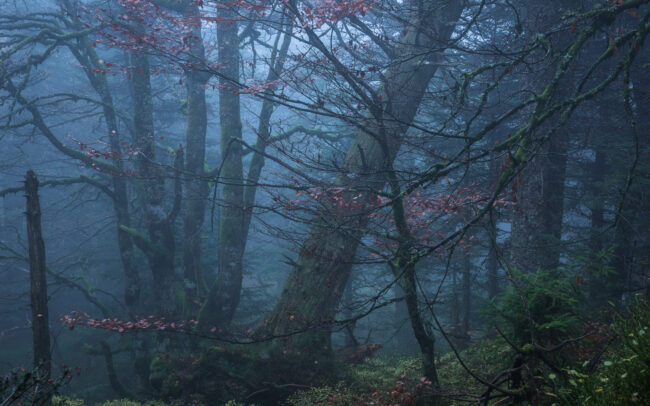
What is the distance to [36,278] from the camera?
20.8 ft

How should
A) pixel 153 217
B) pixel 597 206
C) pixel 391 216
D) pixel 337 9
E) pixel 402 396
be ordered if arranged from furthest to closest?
pixel 153 217
pixel 597 206
pixel 391 216
pixel 337 9
pixel 402 396

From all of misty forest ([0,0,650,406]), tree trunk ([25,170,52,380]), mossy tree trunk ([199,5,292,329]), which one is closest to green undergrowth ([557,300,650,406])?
misty forest ([0,0,650,406])

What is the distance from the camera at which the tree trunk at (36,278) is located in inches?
243

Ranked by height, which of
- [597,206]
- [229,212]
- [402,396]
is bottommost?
[402,396]

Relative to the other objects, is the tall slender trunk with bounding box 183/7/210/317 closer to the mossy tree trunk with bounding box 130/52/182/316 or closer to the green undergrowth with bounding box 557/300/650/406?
the mossy tree trunk with bounding box 130/52/182/316

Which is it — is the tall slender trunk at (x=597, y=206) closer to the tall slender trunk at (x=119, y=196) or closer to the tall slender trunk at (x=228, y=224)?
the tall slender trunk at (x=228, y=224)

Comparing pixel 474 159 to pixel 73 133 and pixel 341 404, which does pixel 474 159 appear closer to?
pixel 341 404

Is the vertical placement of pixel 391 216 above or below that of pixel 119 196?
below

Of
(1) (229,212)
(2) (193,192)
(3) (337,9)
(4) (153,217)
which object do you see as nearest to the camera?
(3) (337,9)

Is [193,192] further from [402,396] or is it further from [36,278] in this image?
[402,396]

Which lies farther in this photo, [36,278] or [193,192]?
[193,192]

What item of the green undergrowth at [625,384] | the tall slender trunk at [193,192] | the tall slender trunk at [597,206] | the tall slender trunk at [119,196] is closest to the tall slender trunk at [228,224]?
the tall slender trunk at [193,192]

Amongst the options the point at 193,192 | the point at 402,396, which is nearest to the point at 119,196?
the point at 193,192

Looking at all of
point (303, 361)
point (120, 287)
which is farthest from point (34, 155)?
point (303, 361)
